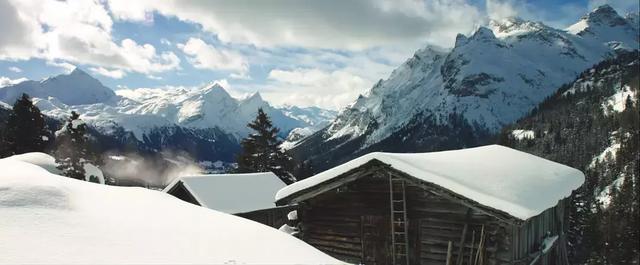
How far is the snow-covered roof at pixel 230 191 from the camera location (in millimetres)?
33031

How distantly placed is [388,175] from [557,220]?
11.1 m

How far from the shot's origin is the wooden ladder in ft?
47.8

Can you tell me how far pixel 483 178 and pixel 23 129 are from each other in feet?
164

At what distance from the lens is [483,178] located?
48.3ft

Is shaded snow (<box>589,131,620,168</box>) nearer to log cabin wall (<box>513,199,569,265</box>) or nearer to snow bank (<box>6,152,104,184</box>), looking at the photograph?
log cabin wall (<box>513,199,569,265</box>)

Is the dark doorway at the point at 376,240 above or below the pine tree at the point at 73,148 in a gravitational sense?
below

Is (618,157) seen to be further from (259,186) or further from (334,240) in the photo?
(334,240)

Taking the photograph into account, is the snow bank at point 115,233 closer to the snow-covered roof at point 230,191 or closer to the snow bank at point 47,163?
the snow-covered roof at point 230,191

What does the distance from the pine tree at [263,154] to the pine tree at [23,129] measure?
21789mm

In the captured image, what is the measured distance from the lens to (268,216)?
36.2m

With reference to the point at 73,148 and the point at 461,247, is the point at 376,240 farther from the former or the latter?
the point at 73,148

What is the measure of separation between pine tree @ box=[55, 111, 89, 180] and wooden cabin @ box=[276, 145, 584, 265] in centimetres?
3024

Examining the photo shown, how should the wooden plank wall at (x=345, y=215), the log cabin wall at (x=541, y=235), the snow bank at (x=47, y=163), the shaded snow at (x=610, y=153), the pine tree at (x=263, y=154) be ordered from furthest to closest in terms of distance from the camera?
the shaded snow at (x=610, y=153) < the pine tree at (x=263, y=154) < the snow bank at (x=47, y=163) < the wooden plank wall at (x=345, y=215) < the log cabin wall at (x=541, y=235)

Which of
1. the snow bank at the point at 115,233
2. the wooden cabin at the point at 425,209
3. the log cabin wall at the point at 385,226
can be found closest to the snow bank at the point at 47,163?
the log cabin wall at the point at 385,226
